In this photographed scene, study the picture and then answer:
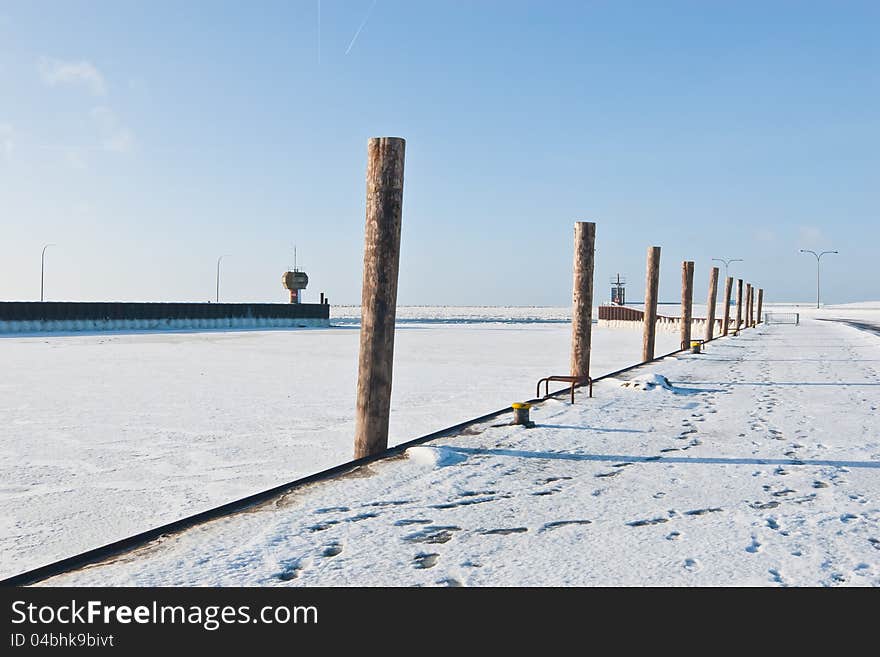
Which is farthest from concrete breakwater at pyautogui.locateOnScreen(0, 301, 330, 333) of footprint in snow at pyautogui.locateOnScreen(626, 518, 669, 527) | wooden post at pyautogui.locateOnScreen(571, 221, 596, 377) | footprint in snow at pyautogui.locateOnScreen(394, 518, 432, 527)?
footprint in snow at pyautogui.locateOnScreen(626, 518, 669, 527)

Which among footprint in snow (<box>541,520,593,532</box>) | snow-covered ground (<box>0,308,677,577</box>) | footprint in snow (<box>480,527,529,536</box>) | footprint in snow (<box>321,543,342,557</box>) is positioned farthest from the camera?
snow-covered ground (<box>0,308,677,577</box>)

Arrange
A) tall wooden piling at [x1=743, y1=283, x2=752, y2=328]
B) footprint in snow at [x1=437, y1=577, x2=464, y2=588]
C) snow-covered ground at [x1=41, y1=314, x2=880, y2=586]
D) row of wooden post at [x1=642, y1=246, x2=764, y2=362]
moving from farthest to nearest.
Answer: tall wooden piling at [x1=743, y1=283, x2=752, y2=328], row of wooden post at [x1=642, y1=246, x2=764, y2=362], snow-covered ground at [x1=41, y1=314, x2=880, y2=586], footprint in snow at [x1=437, y1=577, x2=464, y2=588]

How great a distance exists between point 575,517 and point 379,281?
3.03 meters

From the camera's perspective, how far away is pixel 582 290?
13922 mm

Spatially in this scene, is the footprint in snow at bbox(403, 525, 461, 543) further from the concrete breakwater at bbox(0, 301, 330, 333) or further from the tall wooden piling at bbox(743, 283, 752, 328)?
the tall wooden piling at bbox(743, 283, 752, 328)

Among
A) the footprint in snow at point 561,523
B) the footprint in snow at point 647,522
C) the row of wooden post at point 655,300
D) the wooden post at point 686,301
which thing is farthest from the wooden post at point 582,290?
the wooden post at point 686,301

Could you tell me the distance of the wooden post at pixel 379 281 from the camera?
7027mm

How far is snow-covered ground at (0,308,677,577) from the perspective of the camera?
5723 millimetres

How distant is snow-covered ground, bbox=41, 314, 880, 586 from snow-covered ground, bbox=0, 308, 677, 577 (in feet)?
3.67

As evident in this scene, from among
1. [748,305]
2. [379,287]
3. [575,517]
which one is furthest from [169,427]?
[748,305]

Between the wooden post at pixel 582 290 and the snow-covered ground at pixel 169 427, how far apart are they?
1.25 m

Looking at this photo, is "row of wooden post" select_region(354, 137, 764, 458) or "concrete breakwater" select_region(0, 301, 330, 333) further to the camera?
"concrete breakwater" select_region(0, 301, 330, 333)

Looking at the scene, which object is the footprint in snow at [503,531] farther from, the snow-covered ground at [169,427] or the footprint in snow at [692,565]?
the snow-covered ground at [169,427]
